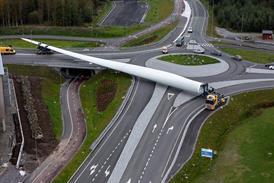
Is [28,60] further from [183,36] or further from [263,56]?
[263,56]

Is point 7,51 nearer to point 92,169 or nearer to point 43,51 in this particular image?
point 43,51

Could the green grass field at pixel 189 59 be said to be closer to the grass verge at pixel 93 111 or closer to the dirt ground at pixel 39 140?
the grass verge at pixel 93 111

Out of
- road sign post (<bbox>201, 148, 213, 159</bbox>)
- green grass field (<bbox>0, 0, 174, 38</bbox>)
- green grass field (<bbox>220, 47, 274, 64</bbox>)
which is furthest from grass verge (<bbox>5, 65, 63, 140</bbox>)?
green grass field (<bbox>220, 47, 274, 64</bbox>)

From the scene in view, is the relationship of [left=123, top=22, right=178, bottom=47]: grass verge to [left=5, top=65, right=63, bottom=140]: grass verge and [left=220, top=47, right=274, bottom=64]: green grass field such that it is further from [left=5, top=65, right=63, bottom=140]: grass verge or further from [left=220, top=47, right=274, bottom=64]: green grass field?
[left=5, top=65, right=63, bottom=140]: grass verge

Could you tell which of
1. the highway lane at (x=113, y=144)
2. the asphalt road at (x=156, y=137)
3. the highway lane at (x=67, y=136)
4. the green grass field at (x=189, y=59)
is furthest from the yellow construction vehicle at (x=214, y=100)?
the highway lane at (x=67, y=136)

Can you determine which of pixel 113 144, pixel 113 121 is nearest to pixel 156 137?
pixel 113 144
